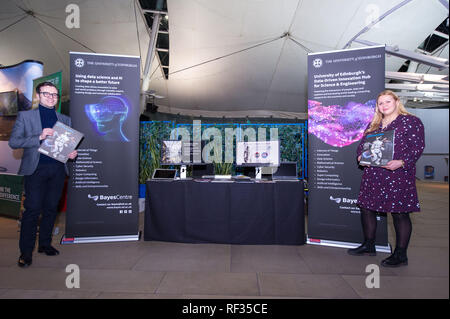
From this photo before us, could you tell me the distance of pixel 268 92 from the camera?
12.2 meters

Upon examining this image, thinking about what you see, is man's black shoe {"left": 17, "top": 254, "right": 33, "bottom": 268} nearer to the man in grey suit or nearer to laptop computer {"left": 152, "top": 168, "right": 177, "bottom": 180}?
the man in grey suit

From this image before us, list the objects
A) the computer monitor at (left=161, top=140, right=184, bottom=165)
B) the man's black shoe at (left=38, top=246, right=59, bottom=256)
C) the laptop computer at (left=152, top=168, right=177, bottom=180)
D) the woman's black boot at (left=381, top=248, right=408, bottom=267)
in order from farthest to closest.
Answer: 1. the computer monitor at (left=161, top=140, right=184, bottom=165)
2. the laptop computer at (left=152, top=168, right=177, bottom=180)
3. the man's black shoe at (left=38, top=246, right=59, bottom=256)
4. the woman's black boot at (left=381, top=248, right=408, bottom=267)

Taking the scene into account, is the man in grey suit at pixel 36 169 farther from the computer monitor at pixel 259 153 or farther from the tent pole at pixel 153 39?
the tent pole at pixel 153 39

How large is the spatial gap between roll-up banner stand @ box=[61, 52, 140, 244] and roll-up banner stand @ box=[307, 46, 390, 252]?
2174mm

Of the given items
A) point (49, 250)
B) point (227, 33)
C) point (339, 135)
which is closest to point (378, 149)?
point (339, 135)

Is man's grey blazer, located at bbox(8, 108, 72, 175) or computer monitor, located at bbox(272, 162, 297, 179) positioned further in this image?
computer monitor, located at bbox(272, 162, 297, 179)

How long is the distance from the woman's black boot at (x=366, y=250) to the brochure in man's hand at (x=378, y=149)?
87 cm

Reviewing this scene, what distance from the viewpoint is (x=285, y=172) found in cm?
341

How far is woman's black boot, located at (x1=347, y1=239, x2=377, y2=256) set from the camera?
2.78 m

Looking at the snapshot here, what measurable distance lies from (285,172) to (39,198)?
2.69 meters

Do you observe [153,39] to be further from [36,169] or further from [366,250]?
[366,250]

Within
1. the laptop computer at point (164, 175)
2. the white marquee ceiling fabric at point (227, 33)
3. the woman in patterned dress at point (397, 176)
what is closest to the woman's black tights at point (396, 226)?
the woman in patterned dress at point (397, 176)

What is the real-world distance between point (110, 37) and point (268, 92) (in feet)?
22.1

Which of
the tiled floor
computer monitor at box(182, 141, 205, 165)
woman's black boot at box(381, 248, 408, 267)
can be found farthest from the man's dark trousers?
woman's black boot at box(381, 248, 408, 267)
